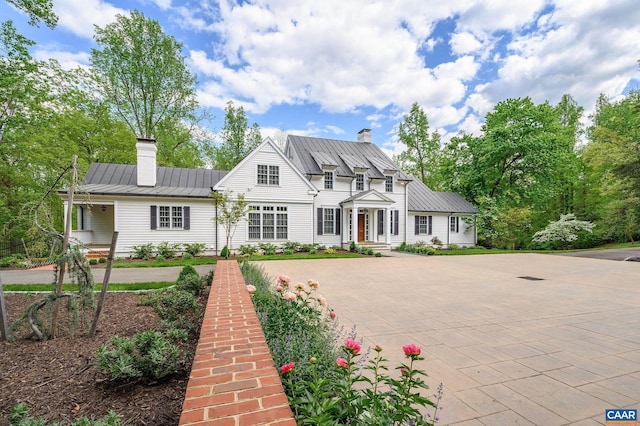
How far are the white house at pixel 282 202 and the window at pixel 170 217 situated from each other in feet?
0.15

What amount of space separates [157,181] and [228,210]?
4.54 m

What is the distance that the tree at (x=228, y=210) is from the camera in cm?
1327

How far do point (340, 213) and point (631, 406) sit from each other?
1542 cm

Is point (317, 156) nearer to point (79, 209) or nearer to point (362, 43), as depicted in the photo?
point (362, 43)

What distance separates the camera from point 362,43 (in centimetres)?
1167

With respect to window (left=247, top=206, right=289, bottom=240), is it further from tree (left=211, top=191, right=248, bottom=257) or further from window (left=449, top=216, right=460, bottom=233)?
window (left=449, top=216, right=460, bottom=233)

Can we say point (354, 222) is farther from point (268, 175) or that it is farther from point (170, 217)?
point (170, 217)

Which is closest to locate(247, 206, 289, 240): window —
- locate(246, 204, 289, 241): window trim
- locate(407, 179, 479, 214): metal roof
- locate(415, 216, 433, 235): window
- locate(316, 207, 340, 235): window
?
locate(246, 204, 289, 241): window trim

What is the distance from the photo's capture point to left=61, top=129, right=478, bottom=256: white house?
13.4 m

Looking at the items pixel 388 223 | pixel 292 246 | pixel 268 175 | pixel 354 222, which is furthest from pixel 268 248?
pixel 388 223

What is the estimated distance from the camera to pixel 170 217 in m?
13.8

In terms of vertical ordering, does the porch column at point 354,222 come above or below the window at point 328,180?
below

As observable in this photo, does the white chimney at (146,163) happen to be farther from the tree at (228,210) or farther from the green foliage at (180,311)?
the green foliage at (180,311)

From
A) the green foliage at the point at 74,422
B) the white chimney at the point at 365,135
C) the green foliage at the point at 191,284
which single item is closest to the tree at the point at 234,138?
the white chimney at the point at 365,135
